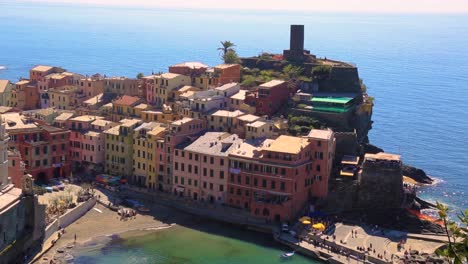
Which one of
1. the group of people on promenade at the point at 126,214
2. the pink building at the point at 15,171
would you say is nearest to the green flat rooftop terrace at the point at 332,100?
the group of people on promenade at the point at 126,214

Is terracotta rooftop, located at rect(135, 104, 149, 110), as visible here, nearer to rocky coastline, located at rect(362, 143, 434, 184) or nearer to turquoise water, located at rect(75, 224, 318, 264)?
turquoise water, located at rect(75, 224, 318, 264)

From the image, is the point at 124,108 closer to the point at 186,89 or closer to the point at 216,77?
the point at 186,89

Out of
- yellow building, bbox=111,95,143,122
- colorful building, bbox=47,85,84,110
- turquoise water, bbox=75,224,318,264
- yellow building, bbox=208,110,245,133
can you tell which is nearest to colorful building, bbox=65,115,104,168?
yellow building, bbox=111,95,143,122

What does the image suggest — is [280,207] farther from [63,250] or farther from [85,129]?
[85,129]

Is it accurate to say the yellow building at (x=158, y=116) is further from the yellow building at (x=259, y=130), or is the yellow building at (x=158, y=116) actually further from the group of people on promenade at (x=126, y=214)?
the group of people on promenade at (x=126, y=214)

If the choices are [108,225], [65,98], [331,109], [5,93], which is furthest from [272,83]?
[5,93]
